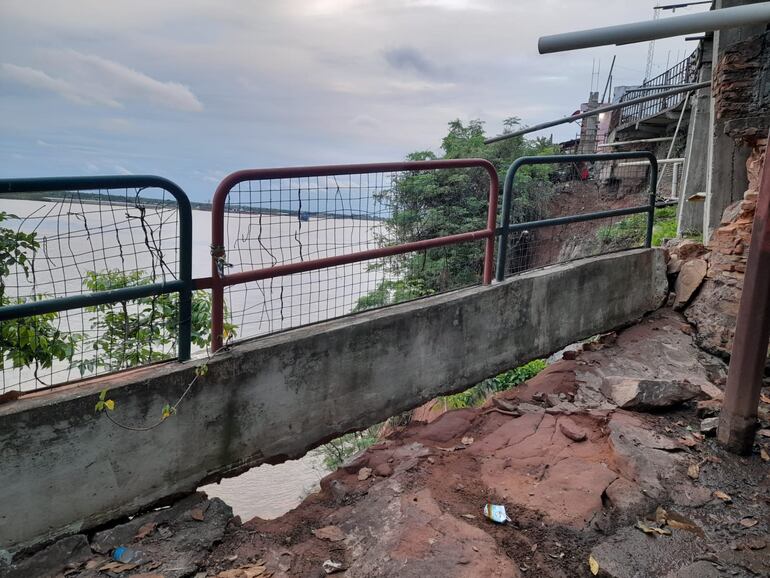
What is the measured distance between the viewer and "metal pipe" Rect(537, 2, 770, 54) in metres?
1.94

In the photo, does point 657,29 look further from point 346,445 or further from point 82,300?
point 346,445

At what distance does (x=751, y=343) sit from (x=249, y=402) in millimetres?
3105

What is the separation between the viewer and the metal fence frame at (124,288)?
214cm

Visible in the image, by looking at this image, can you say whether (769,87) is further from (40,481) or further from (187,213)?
(40,481)

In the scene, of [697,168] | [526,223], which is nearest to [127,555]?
[526,223]

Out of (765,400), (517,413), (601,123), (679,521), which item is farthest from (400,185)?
(601,123)

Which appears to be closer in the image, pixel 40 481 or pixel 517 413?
pixel 40 481

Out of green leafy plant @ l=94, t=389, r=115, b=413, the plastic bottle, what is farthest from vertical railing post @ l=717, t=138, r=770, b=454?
green leafy plant @ l=94, t=389, r=115, b=413

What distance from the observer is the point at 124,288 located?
2.45 m

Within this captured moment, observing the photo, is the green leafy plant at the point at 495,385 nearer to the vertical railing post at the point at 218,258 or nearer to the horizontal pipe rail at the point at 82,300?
the vertical railing post at the point at 218,258

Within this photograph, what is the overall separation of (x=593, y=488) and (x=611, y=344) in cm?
263

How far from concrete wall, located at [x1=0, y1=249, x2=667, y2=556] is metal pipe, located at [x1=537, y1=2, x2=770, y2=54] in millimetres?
1946

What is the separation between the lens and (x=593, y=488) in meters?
2.79

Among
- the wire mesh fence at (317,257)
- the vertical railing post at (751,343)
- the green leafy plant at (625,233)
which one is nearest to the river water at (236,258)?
the wire mesh fence at (317,257)
